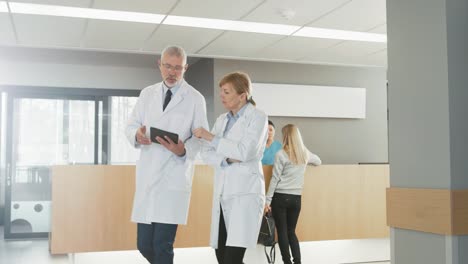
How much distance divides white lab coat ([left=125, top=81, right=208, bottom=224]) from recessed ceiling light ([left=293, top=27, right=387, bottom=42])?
389 centimetres

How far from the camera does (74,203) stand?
16.9 feet

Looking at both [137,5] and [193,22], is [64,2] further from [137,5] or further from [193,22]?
[193,22]

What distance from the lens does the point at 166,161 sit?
3.19 meters

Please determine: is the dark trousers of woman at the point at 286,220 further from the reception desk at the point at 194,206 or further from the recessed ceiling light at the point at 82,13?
the recessed ceiling light at the point at 82,13

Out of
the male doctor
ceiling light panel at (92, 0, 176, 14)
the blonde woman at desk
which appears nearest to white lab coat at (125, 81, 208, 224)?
the male doctor

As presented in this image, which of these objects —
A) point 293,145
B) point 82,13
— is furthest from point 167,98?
point 82,13

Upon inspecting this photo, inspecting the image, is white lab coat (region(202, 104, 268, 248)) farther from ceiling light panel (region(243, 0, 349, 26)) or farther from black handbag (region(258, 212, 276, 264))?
ceiling light panel (region(243, 0, 349, 26))

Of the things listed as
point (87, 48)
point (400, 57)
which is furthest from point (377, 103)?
point (400, 57)

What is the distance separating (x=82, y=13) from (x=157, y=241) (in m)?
3.80

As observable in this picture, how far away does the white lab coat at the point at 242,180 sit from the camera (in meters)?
3.09

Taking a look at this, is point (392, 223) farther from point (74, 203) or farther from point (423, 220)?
point (74, 203)

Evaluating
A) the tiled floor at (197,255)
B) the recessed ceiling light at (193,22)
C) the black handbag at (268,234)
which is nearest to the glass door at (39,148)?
the tiled floor at (197,255)

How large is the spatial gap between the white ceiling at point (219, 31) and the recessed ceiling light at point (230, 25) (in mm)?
154

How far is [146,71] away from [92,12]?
415 cm
